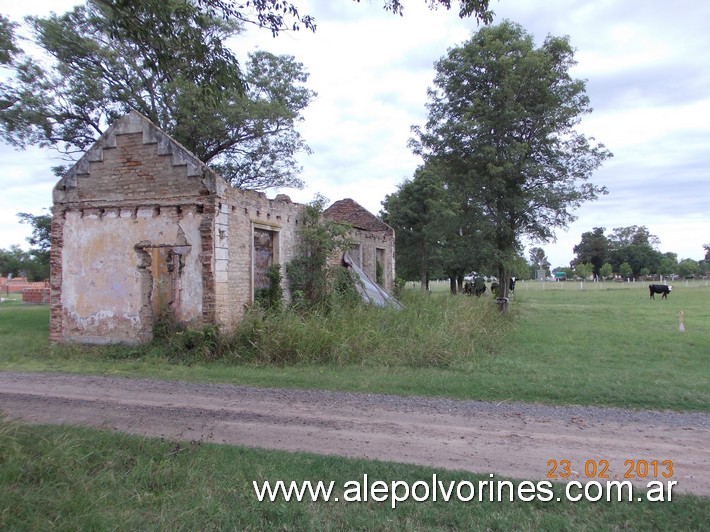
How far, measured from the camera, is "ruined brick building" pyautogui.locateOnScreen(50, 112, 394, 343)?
35.7 ft

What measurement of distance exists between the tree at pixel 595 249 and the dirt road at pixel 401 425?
107222mm

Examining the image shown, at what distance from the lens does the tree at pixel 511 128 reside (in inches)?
623

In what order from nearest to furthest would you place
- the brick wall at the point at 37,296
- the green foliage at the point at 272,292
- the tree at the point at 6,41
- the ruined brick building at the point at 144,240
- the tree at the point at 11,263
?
the tree at the point at 6,41, the ruined brick building at the point at 144,240, the green foliage at the point at 272,292, the brick wall at the point at 37,296, the tree at the point at 11,263

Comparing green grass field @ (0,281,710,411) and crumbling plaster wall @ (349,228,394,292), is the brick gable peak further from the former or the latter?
green grass field @ (0,281,710,411)

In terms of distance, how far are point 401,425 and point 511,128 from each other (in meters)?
13.2

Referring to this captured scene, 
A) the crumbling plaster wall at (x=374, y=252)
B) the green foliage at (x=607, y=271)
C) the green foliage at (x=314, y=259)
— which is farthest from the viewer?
the green foliage at (x=607, y=271)

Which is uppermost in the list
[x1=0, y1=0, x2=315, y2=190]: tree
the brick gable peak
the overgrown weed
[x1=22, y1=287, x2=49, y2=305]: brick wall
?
[x1=0, y1=0, x2=315, y2=190]: tree

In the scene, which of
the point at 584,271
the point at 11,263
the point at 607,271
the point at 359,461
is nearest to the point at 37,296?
the point at 359,461

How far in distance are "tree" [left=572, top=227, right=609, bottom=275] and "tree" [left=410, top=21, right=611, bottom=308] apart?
95.8 metres

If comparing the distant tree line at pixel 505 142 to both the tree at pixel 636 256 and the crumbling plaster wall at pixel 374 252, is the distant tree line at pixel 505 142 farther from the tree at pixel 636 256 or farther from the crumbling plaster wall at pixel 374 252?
the tree at pixel 636 256

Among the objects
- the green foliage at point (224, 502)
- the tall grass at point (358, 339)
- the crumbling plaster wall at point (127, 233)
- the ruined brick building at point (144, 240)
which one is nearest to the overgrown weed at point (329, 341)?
the tall grass at point (358, 339)

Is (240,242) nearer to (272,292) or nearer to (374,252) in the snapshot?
(272,292)


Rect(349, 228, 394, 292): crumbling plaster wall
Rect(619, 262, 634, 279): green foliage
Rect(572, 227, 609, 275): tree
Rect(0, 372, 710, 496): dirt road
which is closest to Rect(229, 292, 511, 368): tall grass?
Rect(0, 372, 710, 496): dirt road

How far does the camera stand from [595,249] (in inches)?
4092
